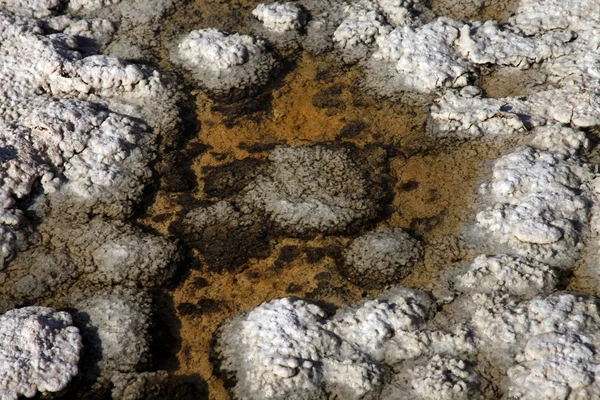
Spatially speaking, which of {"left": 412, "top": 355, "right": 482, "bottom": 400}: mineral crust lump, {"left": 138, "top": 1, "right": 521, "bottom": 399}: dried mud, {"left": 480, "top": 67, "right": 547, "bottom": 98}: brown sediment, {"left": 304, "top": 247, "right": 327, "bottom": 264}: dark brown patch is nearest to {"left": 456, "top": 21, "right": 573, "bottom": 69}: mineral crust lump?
{"left": 480, "top": 67, "right": 547, "bottom": 98}: brown sediment

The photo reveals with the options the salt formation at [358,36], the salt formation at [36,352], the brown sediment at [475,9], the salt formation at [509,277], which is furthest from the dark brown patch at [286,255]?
the brown sediment at [475,9]

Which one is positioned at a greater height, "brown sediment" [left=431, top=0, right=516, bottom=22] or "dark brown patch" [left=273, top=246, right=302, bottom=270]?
"brown sediment" [left=431, top=0, right=516, bottom=22]

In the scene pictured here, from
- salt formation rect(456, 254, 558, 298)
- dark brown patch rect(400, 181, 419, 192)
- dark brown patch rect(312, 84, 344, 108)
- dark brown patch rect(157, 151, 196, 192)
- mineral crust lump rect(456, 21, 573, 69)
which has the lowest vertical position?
dark brown patch rect(157, 151, 196, 192)

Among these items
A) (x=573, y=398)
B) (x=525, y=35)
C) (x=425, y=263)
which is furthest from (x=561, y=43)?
(x=573, y=398)

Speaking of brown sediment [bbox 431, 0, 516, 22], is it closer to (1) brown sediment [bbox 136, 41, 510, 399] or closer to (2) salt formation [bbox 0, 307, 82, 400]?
(1) brown sediment [bbox 136, 41, 510, 399]

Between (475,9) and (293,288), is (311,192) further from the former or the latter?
(475,9)

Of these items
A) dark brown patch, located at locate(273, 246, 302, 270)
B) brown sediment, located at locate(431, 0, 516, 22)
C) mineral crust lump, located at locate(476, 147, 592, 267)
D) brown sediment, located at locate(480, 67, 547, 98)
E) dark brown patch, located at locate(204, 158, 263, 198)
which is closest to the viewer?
mineral crust lump, located at locate(476, 147, 592, 267)

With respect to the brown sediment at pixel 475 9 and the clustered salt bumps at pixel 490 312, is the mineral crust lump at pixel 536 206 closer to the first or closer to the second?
the clustered salt bumps at pixel 490 312
